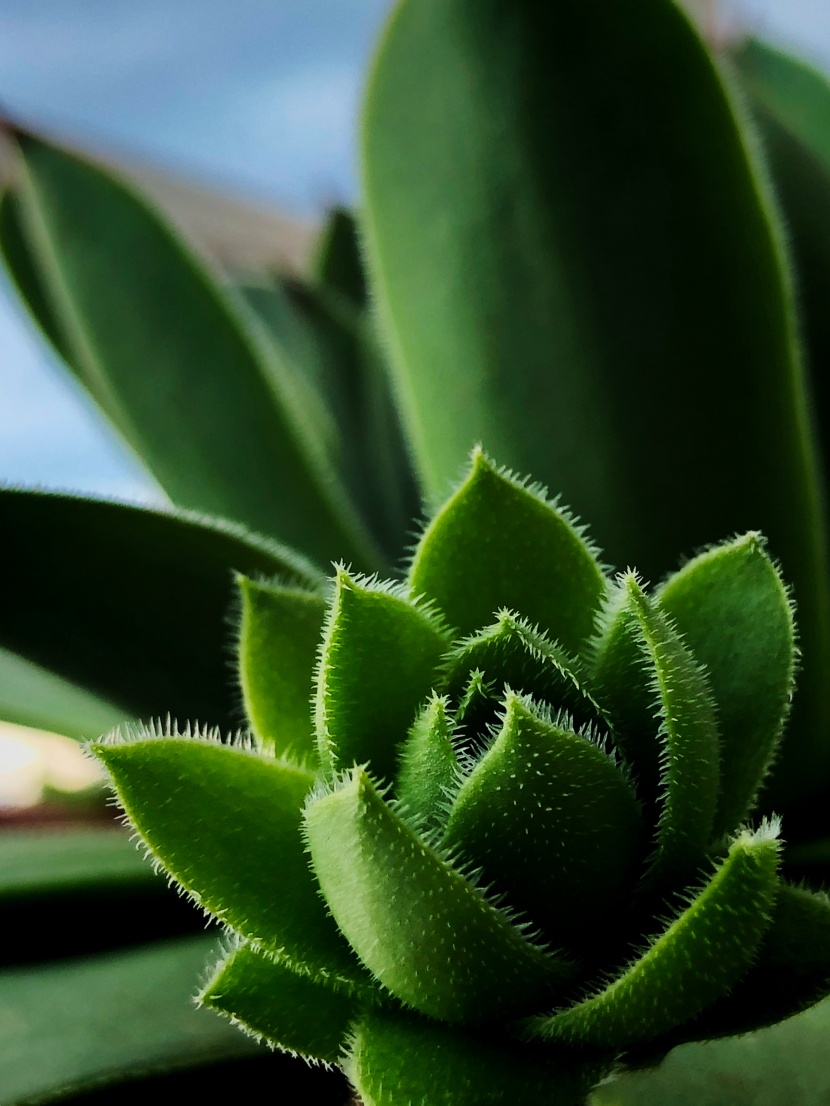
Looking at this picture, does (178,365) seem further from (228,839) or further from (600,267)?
(228,839)

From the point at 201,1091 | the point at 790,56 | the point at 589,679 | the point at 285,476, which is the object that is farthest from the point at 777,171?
the point at 201,1091

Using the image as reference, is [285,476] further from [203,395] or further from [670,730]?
[670,730]

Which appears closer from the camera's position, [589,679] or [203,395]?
[589,679]

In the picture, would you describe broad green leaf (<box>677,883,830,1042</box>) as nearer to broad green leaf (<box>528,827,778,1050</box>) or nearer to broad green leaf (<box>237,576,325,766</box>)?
broad green leaf (<box>528,827,778,1050</box>)

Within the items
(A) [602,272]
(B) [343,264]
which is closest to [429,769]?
(A) [602,272]

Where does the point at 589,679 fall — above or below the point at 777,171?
below

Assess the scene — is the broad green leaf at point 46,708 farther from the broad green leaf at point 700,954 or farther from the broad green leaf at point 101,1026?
the broad green leaf at point 700,954
